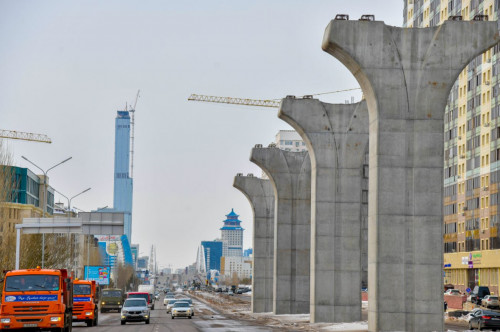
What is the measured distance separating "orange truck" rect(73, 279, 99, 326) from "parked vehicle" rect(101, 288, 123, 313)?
2848cm

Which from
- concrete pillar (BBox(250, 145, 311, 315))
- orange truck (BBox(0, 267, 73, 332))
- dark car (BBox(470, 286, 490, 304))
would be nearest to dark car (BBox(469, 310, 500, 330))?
orange truck (BBox(0, 267, 73, 332))

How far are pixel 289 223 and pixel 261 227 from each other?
1356cm

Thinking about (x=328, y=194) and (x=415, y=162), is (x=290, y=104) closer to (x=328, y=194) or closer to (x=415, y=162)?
(x=328, y=194)

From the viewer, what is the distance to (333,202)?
50.1 meters

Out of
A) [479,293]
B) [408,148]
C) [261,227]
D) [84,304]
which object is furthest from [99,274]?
[408,148]

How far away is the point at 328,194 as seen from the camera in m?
50.1

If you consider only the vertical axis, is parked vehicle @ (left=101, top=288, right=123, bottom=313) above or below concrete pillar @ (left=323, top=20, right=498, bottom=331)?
below

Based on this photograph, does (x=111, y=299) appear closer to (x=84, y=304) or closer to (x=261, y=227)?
(x=261, y=227)

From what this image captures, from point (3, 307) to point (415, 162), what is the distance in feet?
53.4

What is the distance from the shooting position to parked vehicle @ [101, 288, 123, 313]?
7619 cm

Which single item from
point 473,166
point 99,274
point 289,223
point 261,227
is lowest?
point 99,274

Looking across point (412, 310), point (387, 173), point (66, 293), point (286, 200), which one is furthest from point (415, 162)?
point (286, 200)

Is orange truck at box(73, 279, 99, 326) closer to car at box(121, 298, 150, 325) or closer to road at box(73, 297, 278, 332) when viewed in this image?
road at box(73, 297, 278, 332)

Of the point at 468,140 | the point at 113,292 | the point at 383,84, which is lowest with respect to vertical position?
the point at 113,292
